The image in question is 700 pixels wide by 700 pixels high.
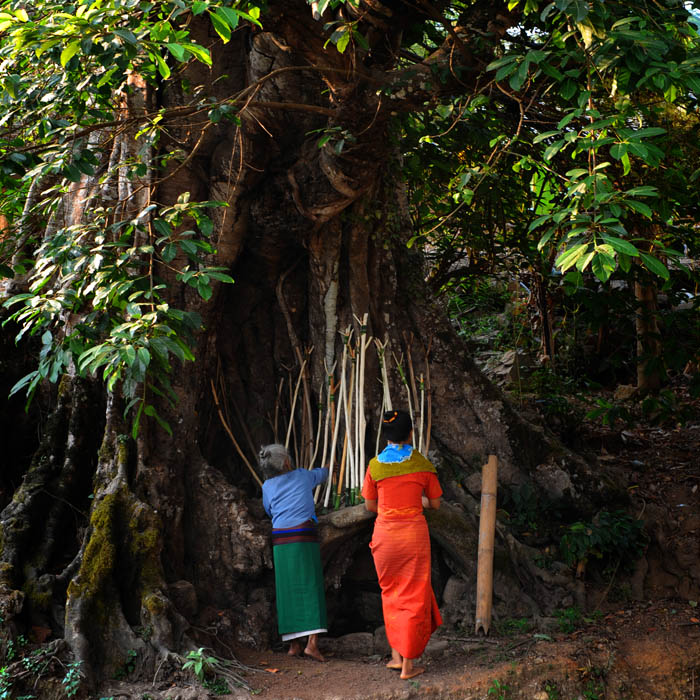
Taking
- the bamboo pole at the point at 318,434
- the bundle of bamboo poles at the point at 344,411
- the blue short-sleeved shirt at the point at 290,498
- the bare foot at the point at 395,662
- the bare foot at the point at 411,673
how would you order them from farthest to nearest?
the bamboo pole at the point at 318,434 < the bundle of bamboo poles at the point at 344,411 < the blue short-sleeved shirt at the point at 290,498 < the bare foot at the point at 395,662 < the bare foot at the point at 411,673

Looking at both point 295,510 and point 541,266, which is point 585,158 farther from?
point 295,510

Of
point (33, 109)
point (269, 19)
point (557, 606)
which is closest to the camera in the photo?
point (33, 109)

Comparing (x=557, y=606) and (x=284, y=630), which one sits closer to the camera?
(x=284, y=630)

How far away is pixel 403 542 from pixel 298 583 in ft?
2.48

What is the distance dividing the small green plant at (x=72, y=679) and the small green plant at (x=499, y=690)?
2136 mm

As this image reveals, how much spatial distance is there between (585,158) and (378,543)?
3621 millimetres

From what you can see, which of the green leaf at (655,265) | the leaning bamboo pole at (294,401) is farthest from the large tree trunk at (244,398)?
the green leaf at (655,265)

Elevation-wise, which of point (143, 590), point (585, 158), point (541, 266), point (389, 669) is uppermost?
point (585, 158)

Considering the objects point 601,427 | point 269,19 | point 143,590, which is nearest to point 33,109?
point 269,19

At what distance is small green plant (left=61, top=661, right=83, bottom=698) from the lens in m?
3.73

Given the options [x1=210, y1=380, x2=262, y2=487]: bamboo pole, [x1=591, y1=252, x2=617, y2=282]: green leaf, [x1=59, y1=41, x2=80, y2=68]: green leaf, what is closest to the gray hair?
[x1=210, y1=380, x2=262, y2=487]: bamboo pole

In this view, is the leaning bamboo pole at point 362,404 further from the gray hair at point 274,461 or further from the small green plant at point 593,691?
the small green plant at point 593,691

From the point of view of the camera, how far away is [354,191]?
17.5 ft

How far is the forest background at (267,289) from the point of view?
366cm
